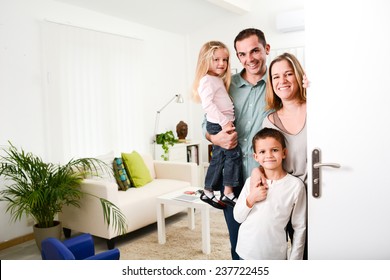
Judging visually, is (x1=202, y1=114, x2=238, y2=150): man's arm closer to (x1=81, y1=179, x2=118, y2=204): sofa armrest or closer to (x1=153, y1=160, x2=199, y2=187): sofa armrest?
(x1=81, y1=179, x2=118, y2=204): sofa armrest

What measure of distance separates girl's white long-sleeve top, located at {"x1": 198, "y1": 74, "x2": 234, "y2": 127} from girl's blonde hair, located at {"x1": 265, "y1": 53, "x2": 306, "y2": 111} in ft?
0.55

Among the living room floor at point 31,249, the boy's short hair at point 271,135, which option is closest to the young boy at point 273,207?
the boy's short hair at point 271,135

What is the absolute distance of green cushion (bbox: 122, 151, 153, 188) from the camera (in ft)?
12.8

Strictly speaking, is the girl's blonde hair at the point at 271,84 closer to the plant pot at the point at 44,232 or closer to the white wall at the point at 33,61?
the white wall at the point at 33,61

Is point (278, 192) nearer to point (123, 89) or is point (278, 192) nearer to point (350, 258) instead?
point (350, 258)

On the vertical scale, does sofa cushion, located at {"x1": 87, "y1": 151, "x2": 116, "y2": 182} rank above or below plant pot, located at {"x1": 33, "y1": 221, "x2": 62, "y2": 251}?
above

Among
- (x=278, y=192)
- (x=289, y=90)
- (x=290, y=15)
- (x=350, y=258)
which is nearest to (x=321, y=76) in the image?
(x=289, y=90)

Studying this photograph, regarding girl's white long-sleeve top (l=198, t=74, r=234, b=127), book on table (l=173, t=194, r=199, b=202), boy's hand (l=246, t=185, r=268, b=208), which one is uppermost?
girl's white long-sleeve top (l=198, t=74, r=234, b=127)

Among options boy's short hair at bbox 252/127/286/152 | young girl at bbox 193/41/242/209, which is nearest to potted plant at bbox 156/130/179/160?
young girl at bbox 193/41/242/209

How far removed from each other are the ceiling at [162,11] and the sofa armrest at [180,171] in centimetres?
146

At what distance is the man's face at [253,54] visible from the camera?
1.59 meters

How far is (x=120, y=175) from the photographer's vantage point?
12.4ft

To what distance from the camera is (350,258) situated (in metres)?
1.69

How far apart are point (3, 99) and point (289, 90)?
8.48 feet
